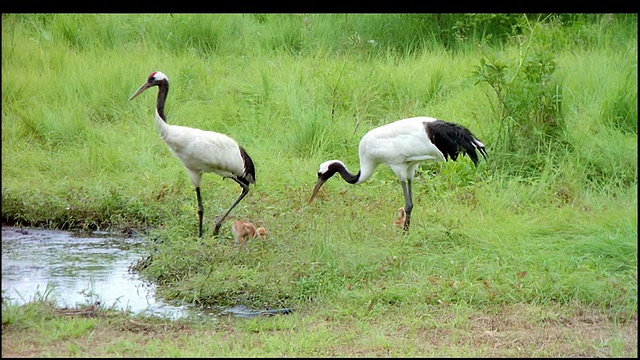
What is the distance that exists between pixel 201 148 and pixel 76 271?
→ 1.41 meters

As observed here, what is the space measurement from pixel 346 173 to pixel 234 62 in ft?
13.3

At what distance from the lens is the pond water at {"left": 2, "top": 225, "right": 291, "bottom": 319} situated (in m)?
5.77

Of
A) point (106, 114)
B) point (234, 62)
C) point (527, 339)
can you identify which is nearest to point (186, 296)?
point (527, 339)

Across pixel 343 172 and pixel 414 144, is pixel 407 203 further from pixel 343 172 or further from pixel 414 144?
pixel 343 172

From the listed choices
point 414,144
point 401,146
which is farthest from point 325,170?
point 414,144

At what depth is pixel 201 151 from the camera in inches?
287

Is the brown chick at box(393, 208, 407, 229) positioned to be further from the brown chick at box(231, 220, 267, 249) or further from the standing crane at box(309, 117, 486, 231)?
the brown chick at box(231, 220, 267, 249)

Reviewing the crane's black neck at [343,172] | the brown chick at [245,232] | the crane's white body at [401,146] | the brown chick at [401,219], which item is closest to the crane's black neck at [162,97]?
the brown chick at [245,232]

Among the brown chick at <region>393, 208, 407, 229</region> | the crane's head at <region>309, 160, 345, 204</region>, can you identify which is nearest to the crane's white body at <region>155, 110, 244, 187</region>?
the crane's head at <region>309, 160, 345, 204</region>

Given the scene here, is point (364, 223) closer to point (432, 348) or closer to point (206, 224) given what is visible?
point (206, 224)

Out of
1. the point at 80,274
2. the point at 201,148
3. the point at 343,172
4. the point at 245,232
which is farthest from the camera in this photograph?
the point at 343,172

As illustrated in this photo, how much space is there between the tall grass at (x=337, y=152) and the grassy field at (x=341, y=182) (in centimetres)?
2

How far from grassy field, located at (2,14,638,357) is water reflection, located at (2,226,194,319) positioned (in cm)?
21

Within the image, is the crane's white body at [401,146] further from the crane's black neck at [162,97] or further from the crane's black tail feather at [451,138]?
the crane's black neck at [162,97]
